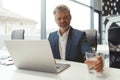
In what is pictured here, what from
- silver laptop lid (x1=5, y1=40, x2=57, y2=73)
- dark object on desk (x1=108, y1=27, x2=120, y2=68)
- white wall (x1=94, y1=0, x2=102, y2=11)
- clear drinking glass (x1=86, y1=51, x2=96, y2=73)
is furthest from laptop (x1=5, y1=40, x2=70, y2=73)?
white wall (x1=94, y1=0, x2=102, y2=11)

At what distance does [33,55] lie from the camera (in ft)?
3.41

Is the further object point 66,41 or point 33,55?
point 66,41

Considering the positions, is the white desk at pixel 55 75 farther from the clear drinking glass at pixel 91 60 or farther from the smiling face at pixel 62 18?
the smiling face at pixel 62 18

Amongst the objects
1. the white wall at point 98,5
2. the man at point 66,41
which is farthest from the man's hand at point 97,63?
the white wall at point 98,5

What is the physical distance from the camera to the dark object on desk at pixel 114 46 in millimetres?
1544

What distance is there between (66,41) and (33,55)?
682 millimetres

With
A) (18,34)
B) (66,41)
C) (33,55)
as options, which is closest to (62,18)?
(66,41)

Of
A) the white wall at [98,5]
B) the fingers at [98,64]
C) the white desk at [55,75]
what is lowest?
the white desk at [55,75]

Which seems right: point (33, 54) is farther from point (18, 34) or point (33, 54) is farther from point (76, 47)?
point (18, 34)

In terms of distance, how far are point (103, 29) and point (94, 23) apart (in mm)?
416

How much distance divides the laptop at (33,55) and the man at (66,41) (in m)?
0.49

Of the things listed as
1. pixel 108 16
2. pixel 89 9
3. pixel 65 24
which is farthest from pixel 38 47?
pixel 108 16

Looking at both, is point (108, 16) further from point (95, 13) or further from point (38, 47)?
point (38, 47)

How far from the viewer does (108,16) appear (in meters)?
5.73
